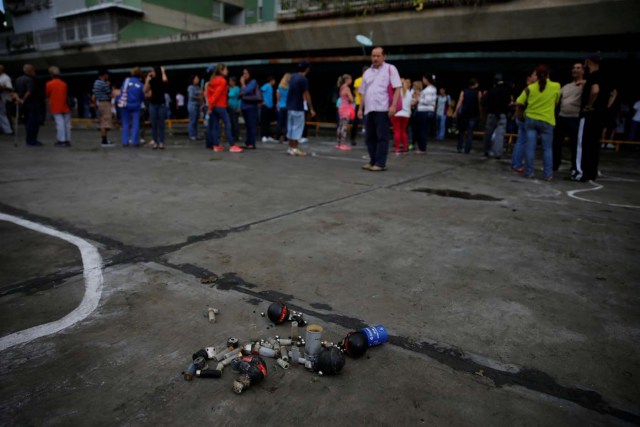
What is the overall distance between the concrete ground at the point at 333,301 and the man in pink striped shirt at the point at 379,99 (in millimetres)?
2121

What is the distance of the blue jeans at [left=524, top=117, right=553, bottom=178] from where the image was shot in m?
6.95

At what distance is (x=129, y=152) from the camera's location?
9562mm

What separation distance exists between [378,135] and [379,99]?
2.05ft

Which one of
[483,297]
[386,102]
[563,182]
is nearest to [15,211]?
[483,297]

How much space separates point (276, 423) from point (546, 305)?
1864 millimetres

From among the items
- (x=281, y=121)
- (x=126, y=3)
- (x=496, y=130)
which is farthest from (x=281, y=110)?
(x=126, y=3)

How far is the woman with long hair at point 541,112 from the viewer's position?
22.2 feet

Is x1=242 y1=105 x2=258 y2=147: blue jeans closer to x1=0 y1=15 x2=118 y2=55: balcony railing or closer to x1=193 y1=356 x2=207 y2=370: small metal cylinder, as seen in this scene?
x1=193 y1=356 x2=207 y2=370: small metal cylinder

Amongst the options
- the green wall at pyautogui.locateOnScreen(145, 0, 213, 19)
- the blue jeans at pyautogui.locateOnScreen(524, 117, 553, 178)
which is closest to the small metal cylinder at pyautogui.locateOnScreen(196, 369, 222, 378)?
the blue jeans at pyautogui.locateOnScreen(524, 117, 553, 178)

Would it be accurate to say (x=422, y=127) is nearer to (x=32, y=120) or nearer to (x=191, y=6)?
(x=32, y=120)

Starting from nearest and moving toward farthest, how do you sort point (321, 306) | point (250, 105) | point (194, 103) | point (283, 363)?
1. point (283, 363)
2. point (321, 306)
3. point (250, 105)
4. point (194, 103)

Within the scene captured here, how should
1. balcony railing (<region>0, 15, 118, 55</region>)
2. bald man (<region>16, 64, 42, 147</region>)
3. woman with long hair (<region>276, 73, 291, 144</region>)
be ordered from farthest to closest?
1. balcony railing (<region>0, 15, 118, 55</region>)
2. woman with long hair (<region>276, 73, 291, 144</region>)
3. bald man (<region>16, 64, 42, 147</region>)

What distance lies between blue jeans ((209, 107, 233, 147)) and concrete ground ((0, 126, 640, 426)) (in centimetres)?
460

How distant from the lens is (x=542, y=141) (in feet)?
22.9
